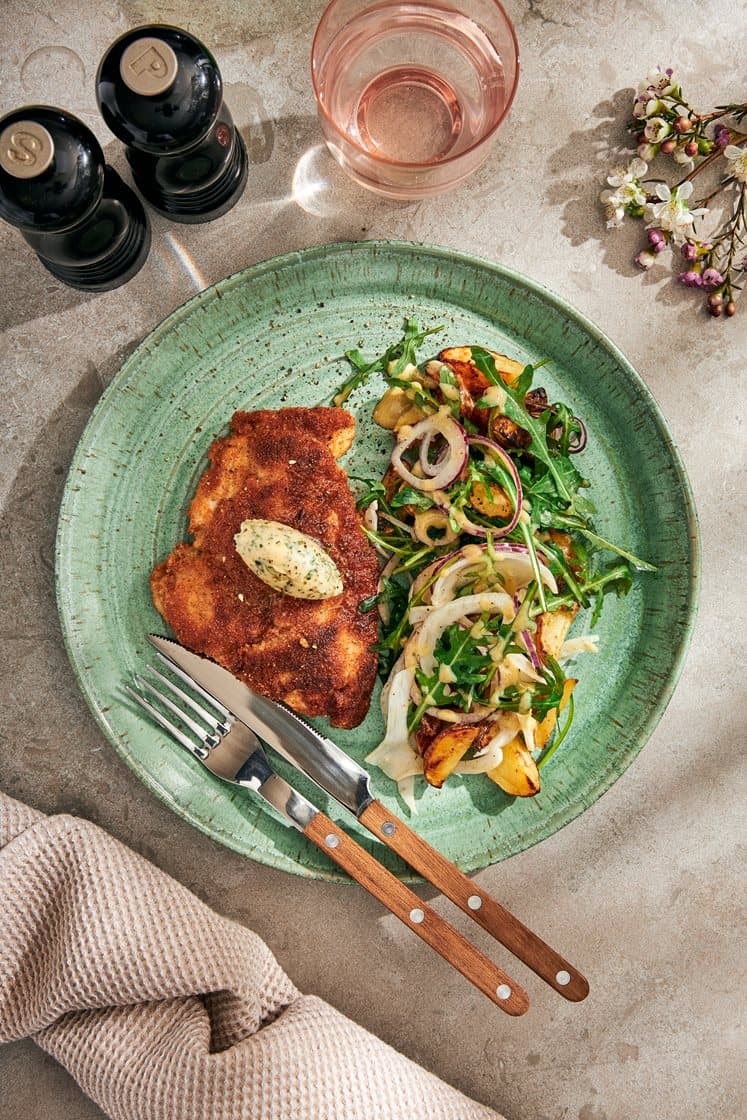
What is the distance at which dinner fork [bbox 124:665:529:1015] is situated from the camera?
2402 millimetres

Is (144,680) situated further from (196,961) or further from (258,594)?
(196,961)

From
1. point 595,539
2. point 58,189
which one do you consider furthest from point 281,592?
point 58,189

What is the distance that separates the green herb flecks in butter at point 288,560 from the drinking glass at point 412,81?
1.08m

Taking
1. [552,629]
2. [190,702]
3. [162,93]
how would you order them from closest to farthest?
[162,93] → [552,629] → [190,702]

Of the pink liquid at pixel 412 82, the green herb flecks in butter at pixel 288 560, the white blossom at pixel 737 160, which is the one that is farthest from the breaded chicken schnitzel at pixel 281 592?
the white blossom at pixel 737 160

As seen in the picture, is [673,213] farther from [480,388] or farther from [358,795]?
[358,795]

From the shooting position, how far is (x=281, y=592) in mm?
2377

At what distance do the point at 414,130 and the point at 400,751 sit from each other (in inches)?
77.0

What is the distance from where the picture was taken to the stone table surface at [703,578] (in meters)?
2.62

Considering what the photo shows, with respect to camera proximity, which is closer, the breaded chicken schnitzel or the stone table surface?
the breaded chicken schnitzel

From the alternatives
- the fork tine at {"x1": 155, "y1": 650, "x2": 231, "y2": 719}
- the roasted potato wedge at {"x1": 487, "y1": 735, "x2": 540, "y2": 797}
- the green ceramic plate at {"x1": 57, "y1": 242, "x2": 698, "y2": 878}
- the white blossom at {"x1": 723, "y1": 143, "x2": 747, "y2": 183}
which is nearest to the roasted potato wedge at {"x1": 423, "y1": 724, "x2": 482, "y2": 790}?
the roasted potato wedge at {"x1": 487, "y1": 735, "x2": 540, "y2": 797}

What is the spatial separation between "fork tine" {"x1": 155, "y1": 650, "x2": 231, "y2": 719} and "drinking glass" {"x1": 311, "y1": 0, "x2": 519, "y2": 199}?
158 centimetres

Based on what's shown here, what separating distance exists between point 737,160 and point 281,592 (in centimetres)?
202

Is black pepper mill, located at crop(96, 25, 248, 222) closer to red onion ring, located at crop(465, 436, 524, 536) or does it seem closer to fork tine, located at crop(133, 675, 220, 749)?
red onion ring, located at crop(465, 436, 524, 536)
